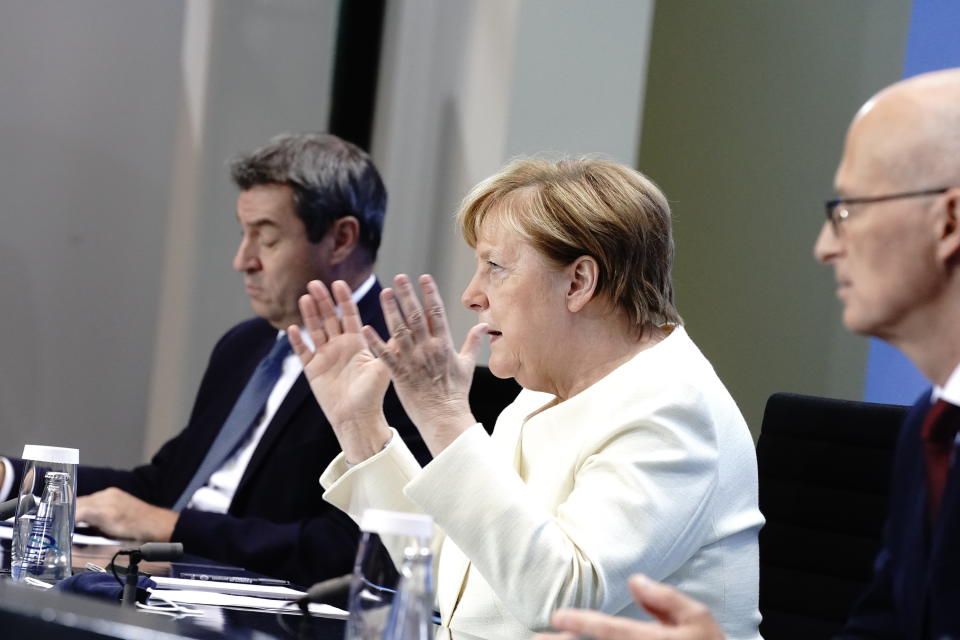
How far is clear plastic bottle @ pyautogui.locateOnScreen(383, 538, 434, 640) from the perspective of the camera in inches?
47.8

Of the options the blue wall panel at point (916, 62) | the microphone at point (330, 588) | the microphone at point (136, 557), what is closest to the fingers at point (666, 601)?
the microphone at point (330, 588)

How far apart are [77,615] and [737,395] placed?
273cm

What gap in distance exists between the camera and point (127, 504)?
2684mm

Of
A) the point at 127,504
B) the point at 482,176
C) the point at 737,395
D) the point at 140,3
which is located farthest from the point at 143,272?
the point at 737,395

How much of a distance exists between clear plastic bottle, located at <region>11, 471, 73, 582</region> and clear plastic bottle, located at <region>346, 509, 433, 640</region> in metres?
0.80

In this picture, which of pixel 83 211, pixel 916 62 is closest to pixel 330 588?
pixel 916 62

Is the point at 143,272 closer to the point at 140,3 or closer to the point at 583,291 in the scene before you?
the point at 140,3

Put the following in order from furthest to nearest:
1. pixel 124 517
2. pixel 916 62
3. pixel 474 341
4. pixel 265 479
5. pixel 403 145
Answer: pixel 403 145 < pixel 916 62 < pixel 265 479 < pixel 124 517 < pixel 474 341

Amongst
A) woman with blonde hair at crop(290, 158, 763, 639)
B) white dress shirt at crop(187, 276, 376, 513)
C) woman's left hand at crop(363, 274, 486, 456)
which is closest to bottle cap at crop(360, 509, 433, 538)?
woman with blonde hair at crop(290, 158, 763, 639)

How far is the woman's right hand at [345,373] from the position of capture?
7.15 ft

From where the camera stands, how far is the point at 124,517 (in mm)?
2648

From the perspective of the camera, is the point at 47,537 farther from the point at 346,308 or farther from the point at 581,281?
the point at 581,281

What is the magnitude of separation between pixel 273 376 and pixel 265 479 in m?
0.32

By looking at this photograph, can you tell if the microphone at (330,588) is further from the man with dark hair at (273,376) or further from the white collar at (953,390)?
the man with dark hair at (273,376)
